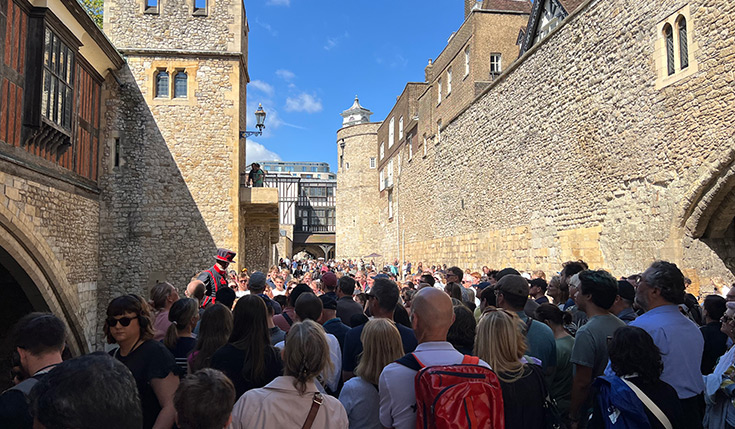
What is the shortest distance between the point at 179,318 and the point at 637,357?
302 centimetres

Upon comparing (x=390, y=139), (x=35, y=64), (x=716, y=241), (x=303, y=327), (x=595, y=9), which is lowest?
(x=303, y=327)

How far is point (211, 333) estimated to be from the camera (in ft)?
10.6

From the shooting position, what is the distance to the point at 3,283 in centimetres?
1048

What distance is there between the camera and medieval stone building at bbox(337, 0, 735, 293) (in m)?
8.00

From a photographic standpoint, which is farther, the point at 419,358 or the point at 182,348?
the point at 182,348

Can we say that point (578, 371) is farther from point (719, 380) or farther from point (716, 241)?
point (716, 241)

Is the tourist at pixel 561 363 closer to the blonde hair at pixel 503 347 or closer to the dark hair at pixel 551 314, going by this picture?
the dark hair at pixel 551 314

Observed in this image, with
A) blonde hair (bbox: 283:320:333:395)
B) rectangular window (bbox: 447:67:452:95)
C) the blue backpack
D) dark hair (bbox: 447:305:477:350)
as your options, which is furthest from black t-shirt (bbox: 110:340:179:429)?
rectangular window (bbox: 447:67:452:95)

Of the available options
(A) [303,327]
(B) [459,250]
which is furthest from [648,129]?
(B) [459,250]

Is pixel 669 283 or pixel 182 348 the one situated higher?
pixel 669 283

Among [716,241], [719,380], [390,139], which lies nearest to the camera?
[719,380]

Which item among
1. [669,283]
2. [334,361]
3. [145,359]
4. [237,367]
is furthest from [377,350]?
[669,283]

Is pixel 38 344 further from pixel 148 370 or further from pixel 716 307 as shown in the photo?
pixel 716 307

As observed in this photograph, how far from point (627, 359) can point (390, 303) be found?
1.74m
